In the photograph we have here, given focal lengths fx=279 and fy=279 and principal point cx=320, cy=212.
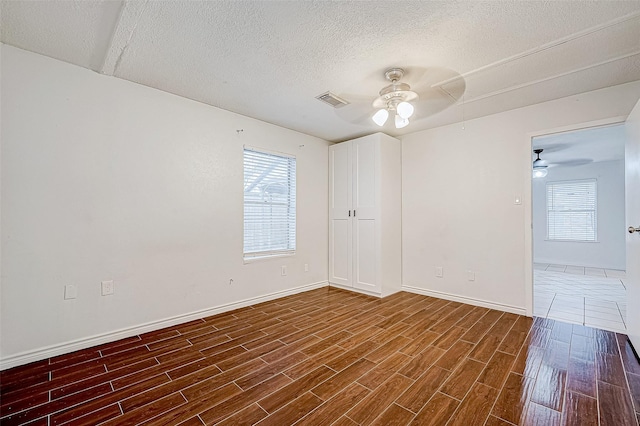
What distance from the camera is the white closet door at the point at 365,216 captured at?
163 inches

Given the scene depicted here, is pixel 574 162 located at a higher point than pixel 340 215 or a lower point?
higher

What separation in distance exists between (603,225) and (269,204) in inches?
306

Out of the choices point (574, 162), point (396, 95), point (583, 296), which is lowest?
point (583, 296)

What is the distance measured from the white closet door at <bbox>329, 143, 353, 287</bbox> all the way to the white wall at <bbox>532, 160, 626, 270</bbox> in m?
4.37

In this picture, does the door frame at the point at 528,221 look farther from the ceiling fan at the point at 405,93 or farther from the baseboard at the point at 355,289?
the baseboard at the point at 355,289

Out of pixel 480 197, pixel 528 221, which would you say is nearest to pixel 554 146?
pixel 480 197

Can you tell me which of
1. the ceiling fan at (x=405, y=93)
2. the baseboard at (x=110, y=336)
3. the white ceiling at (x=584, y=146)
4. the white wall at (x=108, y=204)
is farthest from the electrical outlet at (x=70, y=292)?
the white ceiling at (x=584, y=146)

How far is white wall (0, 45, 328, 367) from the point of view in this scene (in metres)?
2.19

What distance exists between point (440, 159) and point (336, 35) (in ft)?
8.70

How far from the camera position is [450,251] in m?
3.91

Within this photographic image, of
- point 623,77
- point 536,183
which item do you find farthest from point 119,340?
point 536,183

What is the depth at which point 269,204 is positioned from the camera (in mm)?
3951

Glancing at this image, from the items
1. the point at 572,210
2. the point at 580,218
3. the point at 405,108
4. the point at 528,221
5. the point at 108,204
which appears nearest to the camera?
the point at 405,108

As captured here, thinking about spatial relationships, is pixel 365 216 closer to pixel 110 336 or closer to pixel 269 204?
pixel 269 204
